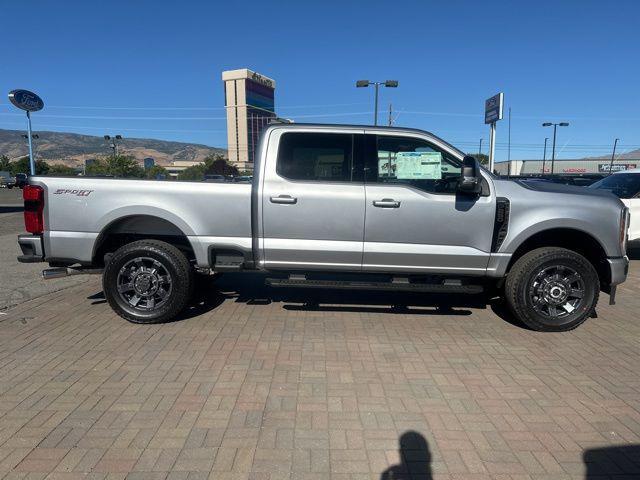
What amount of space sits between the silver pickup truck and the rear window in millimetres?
12

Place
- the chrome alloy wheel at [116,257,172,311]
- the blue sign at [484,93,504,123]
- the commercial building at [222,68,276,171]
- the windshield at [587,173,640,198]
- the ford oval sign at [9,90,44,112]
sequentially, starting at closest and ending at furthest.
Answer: the chrome alloy wheel at [116,257,172,311] < the windshield at [587,173,640,198] < the ford oval sign at [9,90,44,112] < the blue sign at [484,93,504,123] < the commercial building at [222,68,276,171]

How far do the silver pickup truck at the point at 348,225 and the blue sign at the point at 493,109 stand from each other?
18589 millimetres

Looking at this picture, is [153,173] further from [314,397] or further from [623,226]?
[623,226]

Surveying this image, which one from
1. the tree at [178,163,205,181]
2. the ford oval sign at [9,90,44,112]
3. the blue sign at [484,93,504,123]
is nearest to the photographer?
the tree at [178,163,205,181]

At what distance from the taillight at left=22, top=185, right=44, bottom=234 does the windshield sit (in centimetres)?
921

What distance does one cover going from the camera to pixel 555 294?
16.1ft

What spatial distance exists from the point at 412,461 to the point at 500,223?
2.93 meters

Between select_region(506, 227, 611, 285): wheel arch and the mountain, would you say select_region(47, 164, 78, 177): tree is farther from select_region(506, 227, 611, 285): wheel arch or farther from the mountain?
the mountain

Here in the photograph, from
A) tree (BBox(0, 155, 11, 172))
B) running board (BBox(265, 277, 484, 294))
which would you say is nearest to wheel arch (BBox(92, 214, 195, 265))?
running board (BBox(265, 277, 484, 294))

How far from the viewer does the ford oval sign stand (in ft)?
52.6

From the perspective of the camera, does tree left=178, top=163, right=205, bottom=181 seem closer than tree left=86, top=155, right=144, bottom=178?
Yes

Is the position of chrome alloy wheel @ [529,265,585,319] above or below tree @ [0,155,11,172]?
below

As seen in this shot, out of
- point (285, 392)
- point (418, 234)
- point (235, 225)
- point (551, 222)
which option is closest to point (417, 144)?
point (418, 234)

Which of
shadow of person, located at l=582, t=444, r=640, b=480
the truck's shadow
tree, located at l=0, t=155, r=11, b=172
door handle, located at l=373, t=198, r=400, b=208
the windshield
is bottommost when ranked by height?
shadow of person, located at l=582, t=444, r=640, b=480
